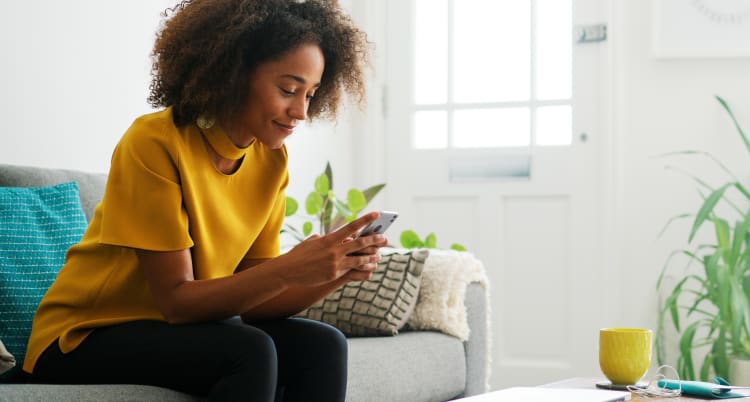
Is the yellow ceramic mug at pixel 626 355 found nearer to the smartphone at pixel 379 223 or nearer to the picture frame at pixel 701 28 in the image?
the smartphone at pixel 379 223

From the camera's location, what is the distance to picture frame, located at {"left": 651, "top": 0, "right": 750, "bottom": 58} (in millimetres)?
3498

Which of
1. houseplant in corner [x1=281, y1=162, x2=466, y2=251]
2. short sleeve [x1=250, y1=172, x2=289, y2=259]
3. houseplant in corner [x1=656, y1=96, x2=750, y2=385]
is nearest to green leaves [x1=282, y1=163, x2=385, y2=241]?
houseplant in corner [x1=281, y1=162, x2=466, y2=251]

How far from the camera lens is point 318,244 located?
53.9 inches

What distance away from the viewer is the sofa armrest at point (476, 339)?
2502 millimetres

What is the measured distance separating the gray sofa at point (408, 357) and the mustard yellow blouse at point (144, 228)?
0.50 meters

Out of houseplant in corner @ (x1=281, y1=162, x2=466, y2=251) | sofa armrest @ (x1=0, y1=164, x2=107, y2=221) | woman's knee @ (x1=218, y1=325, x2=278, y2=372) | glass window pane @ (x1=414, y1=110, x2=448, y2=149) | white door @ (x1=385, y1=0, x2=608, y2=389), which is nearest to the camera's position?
woman's knee @ (x1=218, y1=325, x2=278, y2=372)

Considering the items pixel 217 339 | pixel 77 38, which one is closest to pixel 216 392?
pixel 217 339

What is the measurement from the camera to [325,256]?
1.36 m

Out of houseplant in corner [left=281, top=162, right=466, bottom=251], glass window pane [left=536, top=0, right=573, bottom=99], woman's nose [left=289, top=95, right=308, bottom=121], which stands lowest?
houseplant in corner [left=281, top=162, right=466, bottom=251]

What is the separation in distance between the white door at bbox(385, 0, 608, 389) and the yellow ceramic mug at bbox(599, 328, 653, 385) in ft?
6.87

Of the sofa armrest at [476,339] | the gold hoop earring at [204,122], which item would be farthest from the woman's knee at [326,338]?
the sofa armrest at [476,339]

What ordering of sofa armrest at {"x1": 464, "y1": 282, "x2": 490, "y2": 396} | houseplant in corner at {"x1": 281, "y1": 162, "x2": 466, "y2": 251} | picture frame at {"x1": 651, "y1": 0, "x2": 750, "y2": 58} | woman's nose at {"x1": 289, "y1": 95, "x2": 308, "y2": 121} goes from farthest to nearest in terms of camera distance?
picture frame at {"x1": 651, "y1": 0, "x2": 750, "y2": 58} → houseplant in corner at {"x1": 281, "y1": 162, "x2": 466, "y2": 251} → sofa armrest at {"x1": 464, "y1": 282, "x2": 490, "y2": 396} → woman's nose at {"x1": 289, "y1": 95, "x2": 308, "y2": 121}

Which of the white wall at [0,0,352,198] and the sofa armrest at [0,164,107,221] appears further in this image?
the white wall at [0,0,352,198]

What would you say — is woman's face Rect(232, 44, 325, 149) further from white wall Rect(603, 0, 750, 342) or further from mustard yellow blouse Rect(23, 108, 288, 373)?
white wall Rect(603, 0, 750, 342)
